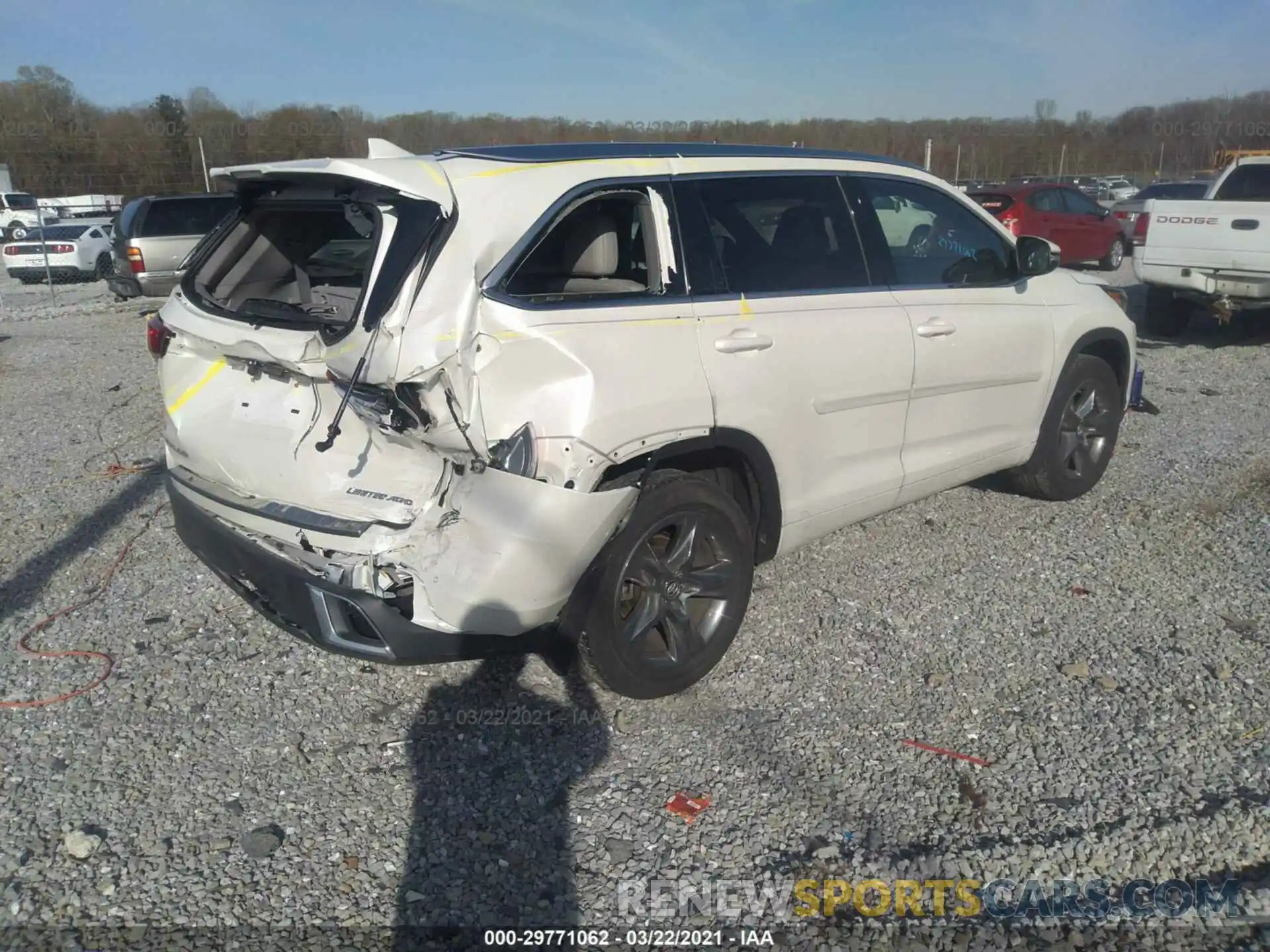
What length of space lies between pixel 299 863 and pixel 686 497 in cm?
162

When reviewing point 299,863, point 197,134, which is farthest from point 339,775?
point 197,134

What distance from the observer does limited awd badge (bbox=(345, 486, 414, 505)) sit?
3006 millimetres

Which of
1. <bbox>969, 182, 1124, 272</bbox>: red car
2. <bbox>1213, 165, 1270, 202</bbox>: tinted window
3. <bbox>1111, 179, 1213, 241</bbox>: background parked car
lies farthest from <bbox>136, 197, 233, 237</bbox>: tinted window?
<bbox>1111, 179, 1213, 241</bbox>: background parked car

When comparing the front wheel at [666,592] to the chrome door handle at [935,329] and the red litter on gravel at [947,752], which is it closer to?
the red litter on gravel at [947,752]

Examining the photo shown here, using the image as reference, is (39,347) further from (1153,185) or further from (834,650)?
(1153,185)

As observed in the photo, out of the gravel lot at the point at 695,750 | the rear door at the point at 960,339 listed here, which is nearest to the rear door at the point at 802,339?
the rear door at the point at 960,339

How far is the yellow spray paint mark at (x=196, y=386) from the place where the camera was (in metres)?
3.44

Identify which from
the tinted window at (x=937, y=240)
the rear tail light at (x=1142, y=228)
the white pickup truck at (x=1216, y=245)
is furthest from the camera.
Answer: the rear tail light at (x=1142, y=228)

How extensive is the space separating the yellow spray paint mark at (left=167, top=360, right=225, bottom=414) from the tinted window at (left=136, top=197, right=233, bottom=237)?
13614mm

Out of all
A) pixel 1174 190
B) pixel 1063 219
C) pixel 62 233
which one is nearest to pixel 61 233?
pixel 62 233

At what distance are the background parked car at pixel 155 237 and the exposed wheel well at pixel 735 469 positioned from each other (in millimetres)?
13389

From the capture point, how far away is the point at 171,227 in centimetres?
1583

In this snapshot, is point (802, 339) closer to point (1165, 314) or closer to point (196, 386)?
point (196, 386)

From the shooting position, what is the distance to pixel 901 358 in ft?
13.2
